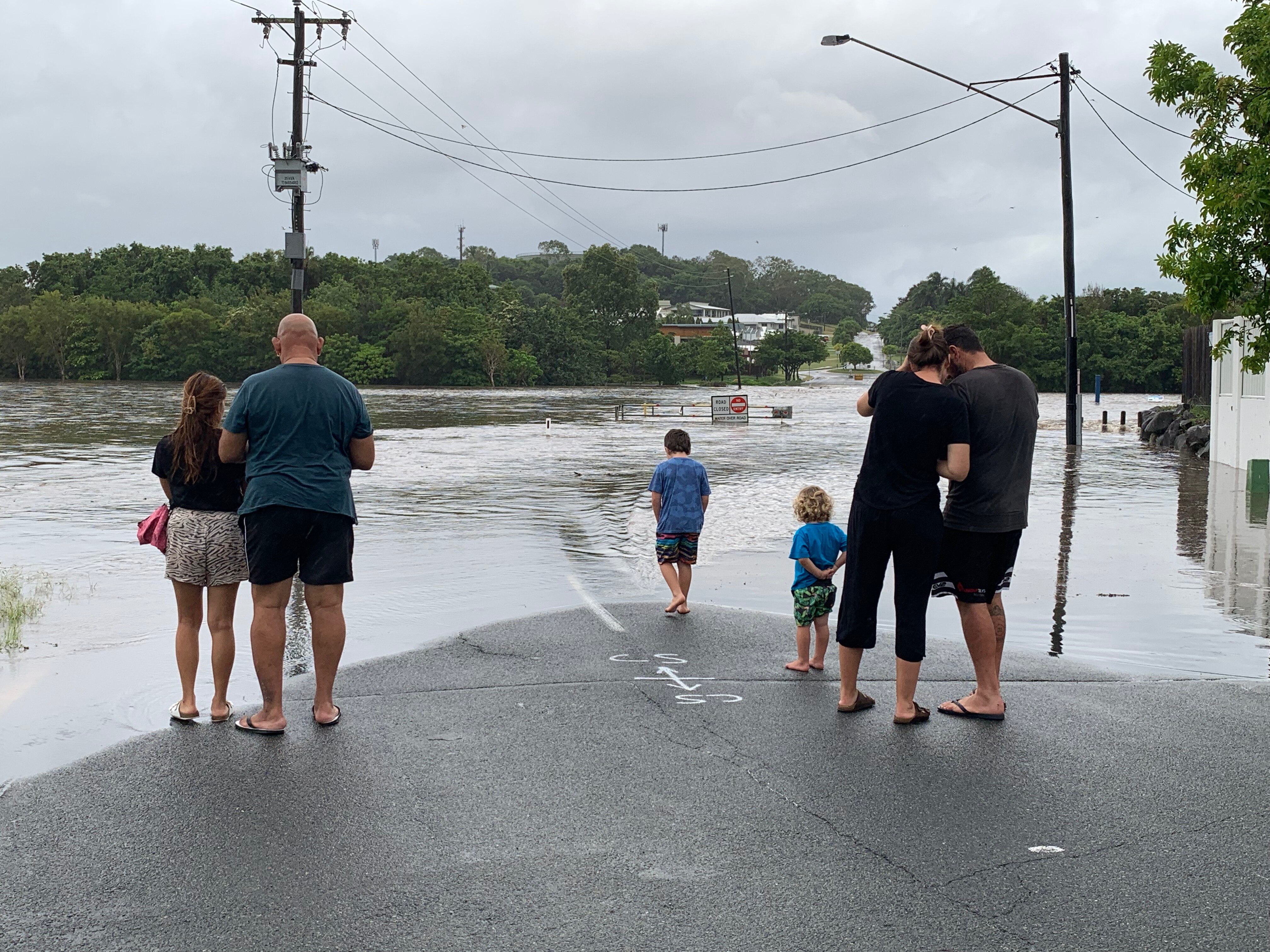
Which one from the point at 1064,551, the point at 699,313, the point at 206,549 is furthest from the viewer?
the point at 699,313

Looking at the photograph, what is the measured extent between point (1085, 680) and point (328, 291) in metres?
112

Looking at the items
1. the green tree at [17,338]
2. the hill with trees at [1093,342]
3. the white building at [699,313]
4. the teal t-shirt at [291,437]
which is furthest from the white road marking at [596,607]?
the white building at [699,313]

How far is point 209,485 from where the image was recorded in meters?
6.11

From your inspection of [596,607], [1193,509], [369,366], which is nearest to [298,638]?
[596,607]

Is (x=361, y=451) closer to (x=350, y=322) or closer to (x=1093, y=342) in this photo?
(x=1093, y=342)

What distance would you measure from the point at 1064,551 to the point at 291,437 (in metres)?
9.07

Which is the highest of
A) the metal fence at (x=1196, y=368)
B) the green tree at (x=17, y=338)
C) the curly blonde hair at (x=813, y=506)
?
the green tree at (x=17, y=338)

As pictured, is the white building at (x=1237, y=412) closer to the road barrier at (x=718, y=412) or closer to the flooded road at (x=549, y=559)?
the flooded road at (x=549, y=559)

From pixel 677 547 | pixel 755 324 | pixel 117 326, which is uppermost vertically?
pixel 755 324

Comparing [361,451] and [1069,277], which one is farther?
[1069,277]

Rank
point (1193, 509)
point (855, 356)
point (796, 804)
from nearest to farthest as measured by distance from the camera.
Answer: point (796, 804) < point (1193, 509) < point (855, 356)

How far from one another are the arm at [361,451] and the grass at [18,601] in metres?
3.32

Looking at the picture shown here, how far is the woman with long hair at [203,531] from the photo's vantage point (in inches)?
240

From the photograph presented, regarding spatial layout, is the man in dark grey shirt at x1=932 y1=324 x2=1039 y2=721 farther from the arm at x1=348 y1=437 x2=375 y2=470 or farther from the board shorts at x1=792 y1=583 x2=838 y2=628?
the arm at x1=348 y1=437 x2=375 y2=470
